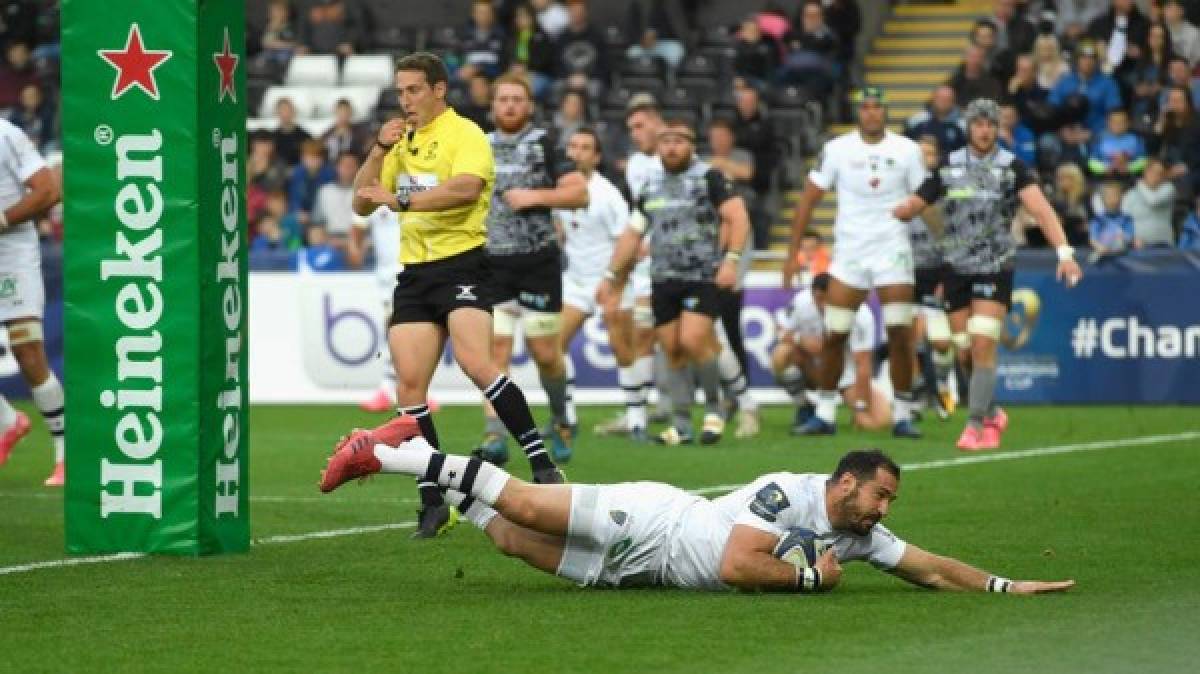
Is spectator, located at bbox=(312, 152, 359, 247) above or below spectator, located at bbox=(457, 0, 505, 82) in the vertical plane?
below

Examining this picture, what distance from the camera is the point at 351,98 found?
3259 centimetres

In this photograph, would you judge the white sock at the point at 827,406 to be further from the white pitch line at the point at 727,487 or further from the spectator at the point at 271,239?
the spectator at the point at 271,239

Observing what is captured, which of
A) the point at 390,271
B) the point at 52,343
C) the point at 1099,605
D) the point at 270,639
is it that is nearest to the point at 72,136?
the point at 270,639

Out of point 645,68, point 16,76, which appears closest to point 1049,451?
point 645,68

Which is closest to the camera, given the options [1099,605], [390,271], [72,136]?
[1099,605]

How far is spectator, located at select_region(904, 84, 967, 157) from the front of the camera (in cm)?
2659

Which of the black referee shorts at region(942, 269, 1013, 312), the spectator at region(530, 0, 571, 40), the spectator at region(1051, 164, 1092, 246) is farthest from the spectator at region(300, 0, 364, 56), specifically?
the black referee shorts at region(942, 269, 1013, 312)

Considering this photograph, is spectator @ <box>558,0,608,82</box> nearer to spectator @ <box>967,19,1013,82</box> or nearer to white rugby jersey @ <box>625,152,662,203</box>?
spectator @ <box>967,19,1013,82</box>

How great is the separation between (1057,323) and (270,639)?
1623 cm

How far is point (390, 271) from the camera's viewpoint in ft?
78.6

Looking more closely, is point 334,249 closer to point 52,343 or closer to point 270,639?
point 52,343

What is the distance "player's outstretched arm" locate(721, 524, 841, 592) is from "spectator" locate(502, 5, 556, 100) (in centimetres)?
2100

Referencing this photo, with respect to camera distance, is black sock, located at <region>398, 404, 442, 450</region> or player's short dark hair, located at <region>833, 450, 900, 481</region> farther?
black sock, located at <region>398, 404, 442, 450</region>

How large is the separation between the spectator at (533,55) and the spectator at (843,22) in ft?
11.3
